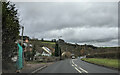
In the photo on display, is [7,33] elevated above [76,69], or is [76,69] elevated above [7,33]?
[7,33]

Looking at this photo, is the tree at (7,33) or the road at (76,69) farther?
the road at (76,69)

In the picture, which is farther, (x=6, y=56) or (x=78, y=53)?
(x=78, y=53)

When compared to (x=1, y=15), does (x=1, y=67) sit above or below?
below

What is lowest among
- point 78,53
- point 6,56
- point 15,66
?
point 78,53

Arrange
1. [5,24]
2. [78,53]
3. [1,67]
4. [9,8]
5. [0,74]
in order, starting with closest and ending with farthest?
[0,74]
[1,67]
[5,24]
[9,8]
[78,53]

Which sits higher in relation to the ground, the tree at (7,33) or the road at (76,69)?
the tree at (7,33)

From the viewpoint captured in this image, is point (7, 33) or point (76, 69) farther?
point (76, 69)

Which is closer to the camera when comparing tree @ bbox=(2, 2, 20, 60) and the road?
tree @ bbox=(2, 2, 20, 60)

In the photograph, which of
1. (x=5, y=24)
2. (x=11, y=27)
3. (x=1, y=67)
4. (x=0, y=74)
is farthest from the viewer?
(x=11, y=27)

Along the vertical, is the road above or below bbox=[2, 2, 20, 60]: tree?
below

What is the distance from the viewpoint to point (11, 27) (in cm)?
1360

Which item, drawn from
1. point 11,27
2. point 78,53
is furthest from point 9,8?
point 78,53

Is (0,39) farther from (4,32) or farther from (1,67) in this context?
(1,67)

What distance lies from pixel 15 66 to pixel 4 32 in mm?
3611
